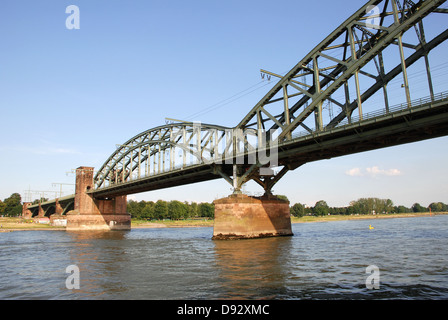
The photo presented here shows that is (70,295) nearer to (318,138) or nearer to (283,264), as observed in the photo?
(283,264)

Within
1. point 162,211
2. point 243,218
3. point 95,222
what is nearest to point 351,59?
point 243,218

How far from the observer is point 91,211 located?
290 ft

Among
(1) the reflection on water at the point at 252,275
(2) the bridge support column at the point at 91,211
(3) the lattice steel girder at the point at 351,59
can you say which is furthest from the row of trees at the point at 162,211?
(1) the reflection on water at the point at 252,275

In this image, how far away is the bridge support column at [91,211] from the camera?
3342 inches

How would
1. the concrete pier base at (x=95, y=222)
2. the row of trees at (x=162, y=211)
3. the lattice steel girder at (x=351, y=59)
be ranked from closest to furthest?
the lattice steel girder at (x=351, y=59)
the concrete pier base at (x=95, y=222)
the row of trees at (x=162, y=211)

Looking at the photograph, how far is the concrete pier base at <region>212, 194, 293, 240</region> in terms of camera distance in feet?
131

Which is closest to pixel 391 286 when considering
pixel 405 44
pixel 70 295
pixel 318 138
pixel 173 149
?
pixel 70 295

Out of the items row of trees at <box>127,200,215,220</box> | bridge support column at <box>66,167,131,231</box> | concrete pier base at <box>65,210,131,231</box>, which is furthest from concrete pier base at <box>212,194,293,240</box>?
row of trees at <box>127,200,215,220</box>

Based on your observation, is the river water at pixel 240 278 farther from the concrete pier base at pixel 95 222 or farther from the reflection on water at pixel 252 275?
the concrete pier base at pixel 95 222

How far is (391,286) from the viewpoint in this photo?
1342 centimetres

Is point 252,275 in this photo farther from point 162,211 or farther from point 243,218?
point 162,211

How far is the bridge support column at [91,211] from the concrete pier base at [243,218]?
181 feet

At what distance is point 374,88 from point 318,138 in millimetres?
8667
